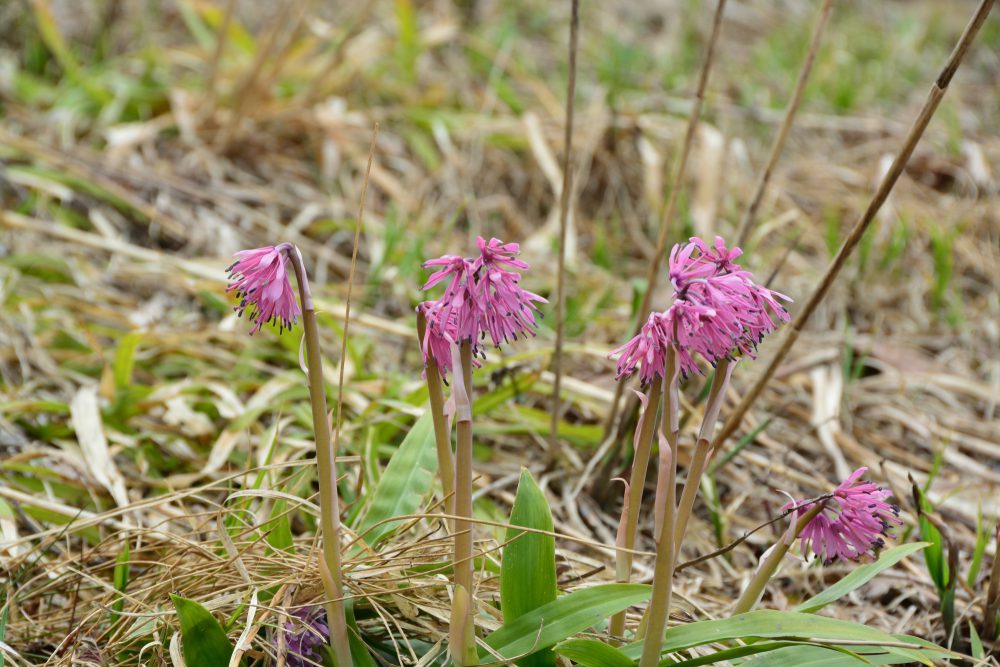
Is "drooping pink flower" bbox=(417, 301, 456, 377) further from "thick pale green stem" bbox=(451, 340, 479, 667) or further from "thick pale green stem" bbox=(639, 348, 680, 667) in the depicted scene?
"thick pale green stem" bbox=(639, 348, 680, 667)

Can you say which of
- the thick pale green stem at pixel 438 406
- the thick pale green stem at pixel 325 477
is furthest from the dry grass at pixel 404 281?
the thick pale green stem at pixel 438 406

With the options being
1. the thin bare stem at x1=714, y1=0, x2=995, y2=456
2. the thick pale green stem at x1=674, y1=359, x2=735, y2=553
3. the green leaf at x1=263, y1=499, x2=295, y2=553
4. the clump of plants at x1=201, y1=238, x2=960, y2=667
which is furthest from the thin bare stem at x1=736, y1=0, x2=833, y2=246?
the green leaf at x1=263, y1=499, x2=295, y2=553

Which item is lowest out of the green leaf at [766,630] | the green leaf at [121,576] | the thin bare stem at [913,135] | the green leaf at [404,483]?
the green leaf at [121,576]

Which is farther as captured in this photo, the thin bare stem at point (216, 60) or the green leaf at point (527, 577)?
the thin bare stem at point (216, 60)

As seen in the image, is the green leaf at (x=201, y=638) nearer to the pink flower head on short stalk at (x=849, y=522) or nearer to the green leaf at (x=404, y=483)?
the green leaf at (x=404, y=483)

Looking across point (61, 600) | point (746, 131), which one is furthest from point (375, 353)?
point (746, 131)

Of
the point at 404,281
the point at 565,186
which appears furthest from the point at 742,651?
the point at 404,281
